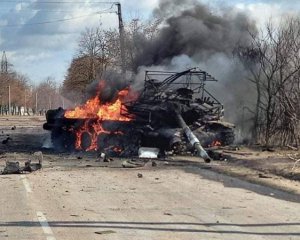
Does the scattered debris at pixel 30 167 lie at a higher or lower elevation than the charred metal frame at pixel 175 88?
lower

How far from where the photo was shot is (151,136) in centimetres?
2198

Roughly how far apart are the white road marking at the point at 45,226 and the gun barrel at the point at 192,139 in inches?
406

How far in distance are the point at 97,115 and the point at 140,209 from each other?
595 inches

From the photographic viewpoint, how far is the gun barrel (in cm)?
1908

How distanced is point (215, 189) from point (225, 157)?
755cm

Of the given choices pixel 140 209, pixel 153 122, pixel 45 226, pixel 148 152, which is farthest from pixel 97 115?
pixel 45 226

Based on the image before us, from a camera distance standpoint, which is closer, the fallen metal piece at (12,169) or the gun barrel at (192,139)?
the fallen metal piece at (12,169)

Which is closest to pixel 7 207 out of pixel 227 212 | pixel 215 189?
pixel 227 212

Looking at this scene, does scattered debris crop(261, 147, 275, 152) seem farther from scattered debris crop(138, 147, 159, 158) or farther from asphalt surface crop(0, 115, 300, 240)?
asphalt surface crop(0, 115, 300, 240)

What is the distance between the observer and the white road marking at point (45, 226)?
7421 mm

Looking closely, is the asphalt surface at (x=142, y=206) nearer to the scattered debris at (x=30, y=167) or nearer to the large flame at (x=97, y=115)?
the scattered debris at (x=30, y=167)

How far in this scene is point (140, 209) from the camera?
9609 millimetres

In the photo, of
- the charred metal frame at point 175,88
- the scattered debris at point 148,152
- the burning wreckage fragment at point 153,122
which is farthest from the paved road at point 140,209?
the charred metal frame at point 175,88

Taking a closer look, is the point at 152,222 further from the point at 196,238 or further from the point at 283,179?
the point at 283,179
